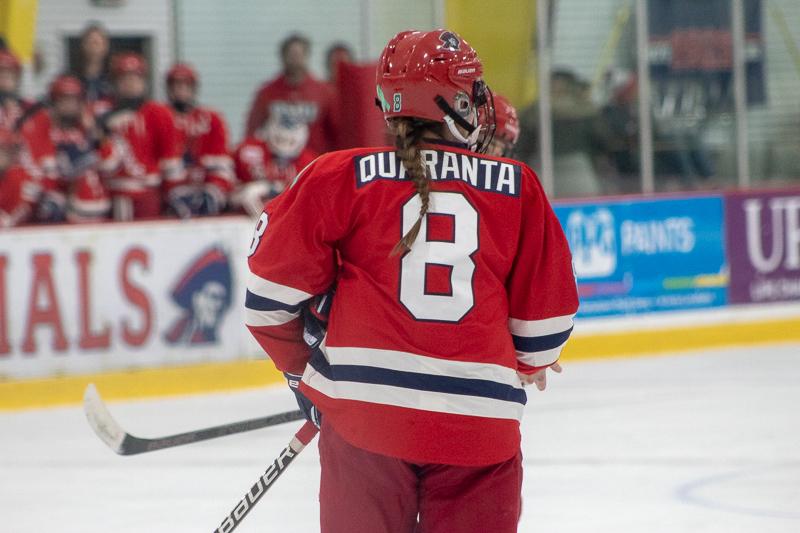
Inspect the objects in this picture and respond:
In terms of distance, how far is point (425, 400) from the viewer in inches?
71.0

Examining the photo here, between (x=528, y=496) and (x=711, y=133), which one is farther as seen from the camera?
(x=711, y=133)

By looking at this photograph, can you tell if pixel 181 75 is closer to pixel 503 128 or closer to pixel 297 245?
pixel 503 128

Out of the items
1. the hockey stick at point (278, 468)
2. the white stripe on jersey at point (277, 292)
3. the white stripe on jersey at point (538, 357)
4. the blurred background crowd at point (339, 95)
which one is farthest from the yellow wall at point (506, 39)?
the white stripe on jersey at point (277, 292)

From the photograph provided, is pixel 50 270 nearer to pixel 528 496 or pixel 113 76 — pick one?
pixel 113 76

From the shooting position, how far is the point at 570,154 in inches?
308

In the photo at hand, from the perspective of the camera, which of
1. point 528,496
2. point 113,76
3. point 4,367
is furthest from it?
point 113,76

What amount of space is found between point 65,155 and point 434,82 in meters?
4.72

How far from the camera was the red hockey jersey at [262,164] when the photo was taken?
23.0ft

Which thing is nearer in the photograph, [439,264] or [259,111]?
[439,264]

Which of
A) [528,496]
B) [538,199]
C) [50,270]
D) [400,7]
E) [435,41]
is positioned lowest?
[528,496]

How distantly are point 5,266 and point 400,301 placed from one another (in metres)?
4.19

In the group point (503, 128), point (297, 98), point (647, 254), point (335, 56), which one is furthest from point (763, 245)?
point (503, 128)

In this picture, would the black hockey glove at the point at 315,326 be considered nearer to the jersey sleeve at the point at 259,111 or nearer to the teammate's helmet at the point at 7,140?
the teammate's helmet at the point at 7,140

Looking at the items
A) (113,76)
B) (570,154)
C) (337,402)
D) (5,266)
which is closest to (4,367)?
(5,266)
